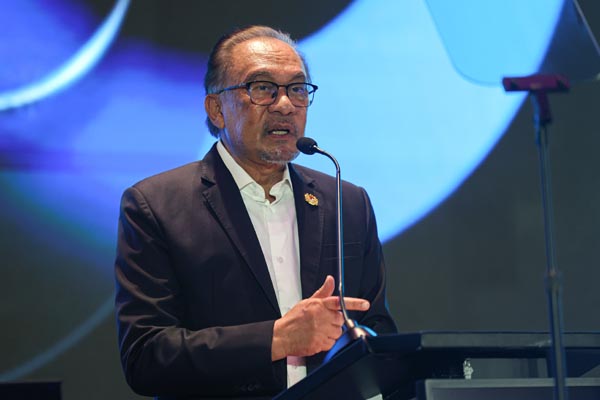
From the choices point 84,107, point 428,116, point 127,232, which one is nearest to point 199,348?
point 127,232

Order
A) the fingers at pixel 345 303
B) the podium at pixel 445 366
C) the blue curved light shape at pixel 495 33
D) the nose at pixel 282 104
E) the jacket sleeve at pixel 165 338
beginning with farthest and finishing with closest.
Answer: the nose at pixel 282 104
the jacket sleeve at pixel 165 338
the fingers at pixel 345 303
the blue curved light shape at pixel 495 33
the podium at pixel 445 366

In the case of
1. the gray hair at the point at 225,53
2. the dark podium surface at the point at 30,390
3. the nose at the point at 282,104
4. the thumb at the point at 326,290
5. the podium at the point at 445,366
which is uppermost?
the gray hair at the point at 225,53

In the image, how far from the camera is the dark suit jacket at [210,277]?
2027 millimetres

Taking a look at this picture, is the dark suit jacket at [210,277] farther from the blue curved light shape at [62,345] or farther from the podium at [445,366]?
the blue curved light shape at [62,345]

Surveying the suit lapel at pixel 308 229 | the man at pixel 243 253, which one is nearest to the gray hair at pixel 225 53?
the man at pixel 243 253

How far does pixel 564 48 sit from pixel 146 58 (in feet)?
6.54

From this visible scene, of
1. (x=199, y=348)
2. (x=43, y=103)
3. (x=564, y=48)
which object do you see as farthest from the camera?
(x=43, y=103)

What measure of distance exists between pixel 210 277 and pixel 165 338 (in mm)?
260

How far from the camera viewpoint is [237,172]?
8.30 feet

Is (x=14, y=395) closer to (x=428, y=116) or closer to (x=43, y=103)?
(x=43, y=103)

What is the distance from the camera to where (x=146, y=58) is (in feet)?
10.6

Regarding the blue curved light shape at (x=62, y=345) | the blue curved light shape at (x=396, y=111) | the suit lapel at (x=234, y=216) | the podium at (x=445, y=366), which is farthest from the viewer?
the blue curved light shape at (x=396, y=111)

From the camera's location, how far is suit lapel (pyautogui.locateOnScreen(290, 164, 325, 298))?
237cm

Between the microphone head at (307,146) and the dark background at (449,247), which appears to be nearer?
the microphone head at (307,146)
